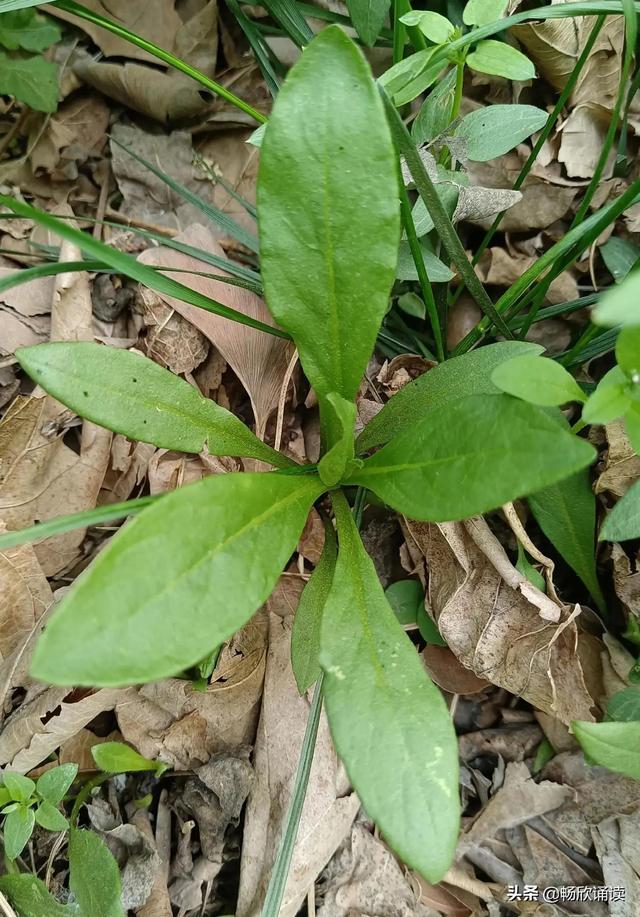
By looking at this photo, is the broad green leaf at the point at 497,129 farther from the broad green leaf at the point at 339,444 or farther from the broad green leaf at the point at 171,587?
the broad green leaf at the point at 171,587

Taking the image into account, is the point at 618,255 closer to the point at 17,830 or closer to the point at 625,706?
the point at 625,706

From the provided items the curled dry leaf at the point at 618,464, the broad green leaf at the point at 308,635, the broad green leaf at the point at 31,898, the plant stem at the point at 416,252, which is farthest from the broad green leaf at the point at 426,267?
the broad green leaf at the point at 31,898

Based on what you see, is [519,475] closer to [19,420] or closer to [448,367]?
[448,367]

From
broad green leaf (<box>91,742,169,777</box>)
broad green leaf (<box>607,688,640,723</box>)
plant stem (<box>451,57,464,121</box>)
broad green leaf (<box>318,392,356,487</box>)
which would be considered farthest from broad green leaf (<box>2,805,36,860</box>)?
plant stem (<box>451,57,464,121</box>)

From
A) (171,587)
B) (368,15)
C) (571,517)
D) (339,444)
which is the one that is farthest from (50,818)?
(368,15)

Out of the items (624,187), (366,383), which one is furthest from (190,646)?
(624,187)
